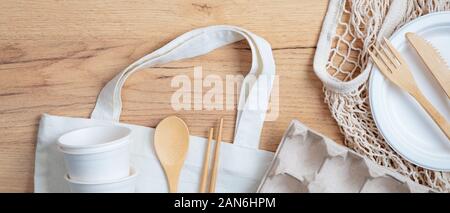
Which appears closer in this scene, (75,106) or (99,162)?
(99,162)

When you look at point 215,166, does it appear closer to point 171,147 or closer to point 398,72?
point 171,147

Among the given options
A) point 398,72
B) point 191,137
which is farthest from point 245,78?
point 398,72

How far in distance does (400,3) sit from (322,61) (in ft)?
0.50

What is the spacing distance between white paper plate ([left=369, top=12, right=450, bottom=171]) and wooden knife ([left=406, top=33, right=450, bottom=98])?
15 millimetres

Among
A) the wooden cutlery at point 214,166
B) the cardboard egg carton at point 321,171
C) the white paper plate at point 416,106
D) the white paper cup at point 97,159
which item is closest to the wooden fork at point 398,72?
the white paper plate at point 416,106

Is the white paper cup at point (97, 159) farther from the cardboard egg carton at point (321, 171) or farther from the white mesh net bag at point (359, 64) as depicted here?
the white mesh net bag at point (359, 64)

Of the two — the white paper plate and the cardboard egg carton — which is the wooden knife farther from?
the cardboard egg carton

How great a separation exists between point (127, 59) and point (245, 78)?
7.9 inches

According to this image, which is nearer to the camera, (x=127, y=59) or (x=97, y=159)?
(x=97, y=159)

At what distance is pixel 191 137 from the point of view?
851 millimetres

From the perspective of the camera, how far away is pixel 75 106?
866 millimetres

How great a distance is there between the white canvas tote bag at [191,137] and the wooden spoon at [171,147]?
0.01m
